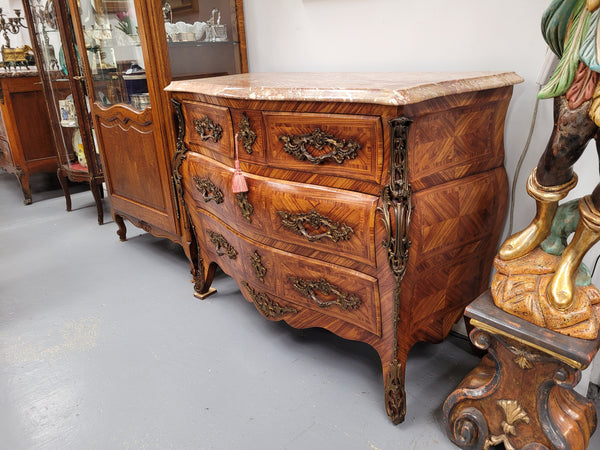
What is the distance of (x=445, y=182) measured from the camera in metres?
1.23

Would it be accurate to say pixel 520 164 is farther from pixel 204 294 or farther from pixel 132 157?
pixel 132 157

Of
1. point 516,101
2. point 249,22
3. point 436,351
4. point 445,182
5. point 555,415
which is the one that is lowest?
point 436,351

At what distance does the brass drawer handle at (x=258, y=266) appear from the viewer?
1.53m

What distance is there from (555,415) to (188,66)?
2017mm

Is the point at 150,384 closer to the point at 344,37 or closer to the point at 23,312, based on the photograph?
the point at 23,312

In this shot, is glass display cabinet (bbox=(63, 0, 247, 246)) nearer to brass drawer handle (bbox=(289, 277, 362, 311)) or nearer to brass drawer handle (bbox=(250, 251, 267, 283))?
brass drawer handle (bbox=(250, 251, 267, 283))

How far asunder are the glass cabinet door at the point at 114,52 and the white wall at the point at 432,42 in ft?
2.06

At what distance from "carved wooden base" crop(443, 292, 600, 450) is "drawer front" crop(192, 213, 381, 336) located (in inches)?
11.9

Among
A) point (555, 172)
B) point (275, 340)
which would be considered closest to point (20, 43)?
point (275, 340)

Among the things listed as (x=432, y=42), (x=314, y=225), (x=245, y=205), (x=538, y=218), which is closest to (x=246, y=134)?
(x=245, y=205)

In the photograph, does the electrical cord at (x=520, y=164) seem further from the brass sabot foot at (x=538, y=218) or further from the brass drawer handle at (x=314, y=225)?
the brass drawer handle at (x=314, y=225)

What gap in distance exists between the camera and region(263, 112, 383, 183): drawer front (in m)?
1.12

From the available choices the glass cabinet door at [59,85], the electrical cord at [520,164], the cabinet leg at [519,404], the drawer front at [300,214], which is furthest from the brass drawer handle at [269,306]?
the glass cabinet door at [59,85]

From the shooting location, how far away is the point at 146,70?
1999 millimetres
